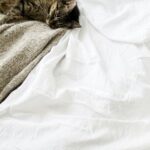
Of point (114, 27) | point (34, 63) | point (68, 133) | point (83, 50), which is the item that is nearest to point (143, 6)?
point (114, 27)

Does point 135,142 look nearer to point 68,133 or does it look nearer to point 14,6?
point 68,133

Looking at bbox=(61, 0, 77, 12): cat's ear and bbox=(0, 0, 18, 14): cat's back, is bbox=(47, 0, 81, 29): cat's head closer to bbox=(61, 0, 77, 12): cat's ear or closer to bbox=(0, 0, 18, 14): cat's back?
bbox=(61, 0, 77, 12): cat's ear

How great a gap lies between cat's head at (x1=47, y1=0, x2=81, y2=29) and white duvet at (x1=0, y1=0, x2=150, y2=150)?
3.2 inches

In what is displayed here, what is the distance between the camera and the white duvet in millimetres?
617

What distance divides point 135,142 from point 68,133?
15 centimetres

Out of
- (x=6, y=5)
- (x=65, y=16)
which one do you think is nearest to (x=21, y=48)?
(x=65, y=16)

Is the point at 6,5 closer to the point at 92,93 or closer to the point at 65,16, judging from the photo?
the point at 65,16

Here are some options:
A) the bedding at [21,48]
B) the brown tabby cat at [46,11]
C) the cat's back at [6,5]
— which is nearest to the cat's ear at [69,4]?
the brown tabby cat at [46,11]

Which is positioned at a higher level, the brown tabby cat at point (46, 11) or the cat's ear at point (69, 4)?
the cat's ear at point (69, 4)

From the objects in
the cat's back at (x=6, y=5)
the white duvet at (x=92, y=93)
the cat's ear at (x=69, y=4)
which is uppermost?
the cat's ear at (x=69, y=4)

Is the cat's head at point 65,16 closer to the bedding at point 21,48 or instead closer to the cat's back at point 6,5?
the bedding at point 21,48

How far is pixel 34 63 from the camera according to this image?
0.84 meters

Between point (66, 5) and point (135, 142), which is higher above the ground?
point (66, 5)

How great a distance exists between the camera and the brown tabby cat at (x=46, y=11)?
102cm
